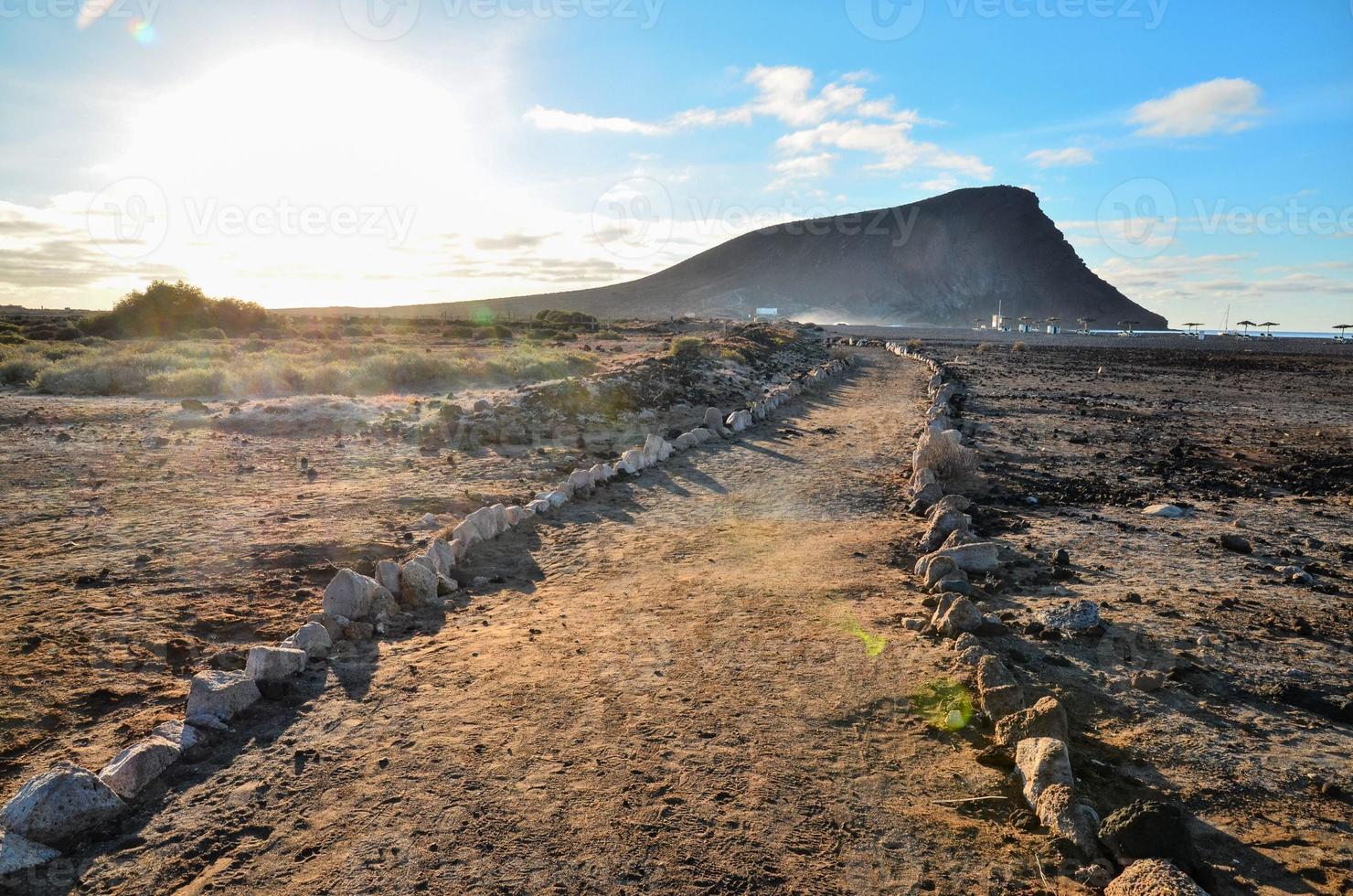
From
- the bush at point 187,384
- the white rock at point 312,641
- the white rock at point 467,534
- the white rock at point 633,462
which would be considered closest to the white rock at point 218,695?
the white rock at point 312,641

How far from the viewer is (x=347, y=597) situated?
5191 millimetres

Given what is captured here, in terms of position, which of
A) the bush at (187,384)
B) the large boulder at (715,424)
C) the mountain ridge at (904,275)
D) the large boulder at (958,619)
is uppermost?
the mountain ridge at (904,275)

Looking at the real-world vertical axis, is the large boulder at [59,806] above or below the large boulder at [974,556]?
below

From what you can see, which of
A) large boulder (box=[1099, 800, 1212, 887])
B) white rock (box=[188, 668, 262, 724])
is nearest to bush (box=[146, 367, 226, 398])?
white rock (box=[188, 668, 262, 724])

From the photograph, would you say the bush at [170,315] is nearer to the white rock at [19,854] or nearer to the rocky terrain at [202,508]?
the rocky terrain at [202,508]

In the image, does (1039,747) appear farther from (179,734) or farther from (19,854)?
(19,854)

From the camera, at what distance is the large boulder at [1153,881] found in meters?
2.50

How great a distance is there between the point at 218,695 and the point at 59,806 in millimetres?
907

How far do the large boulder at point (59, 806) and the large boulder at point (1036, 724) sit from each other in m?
4.00

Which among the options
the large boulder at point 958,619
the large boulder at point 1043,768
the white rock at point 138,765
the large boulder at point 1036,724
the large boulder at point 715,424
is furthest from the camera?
the large boulder at point 715,424

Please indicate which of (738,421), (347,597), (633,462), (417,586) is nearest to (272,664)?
(347,597)

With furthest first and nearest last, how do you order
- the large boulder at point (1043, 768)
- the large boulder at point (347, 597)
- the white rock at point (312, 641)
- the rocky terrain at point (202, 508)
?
the large boulder at point (347, 597)
the white rock at point (312, 641)
the rocky terrain at point (202, 508)
the large boulder at point (1043, 768)

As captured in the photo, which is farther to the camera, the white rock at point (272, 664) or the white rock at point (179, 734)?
the white rock at point (272, 664)

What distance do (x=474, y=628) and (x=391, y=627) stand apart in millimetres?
578
